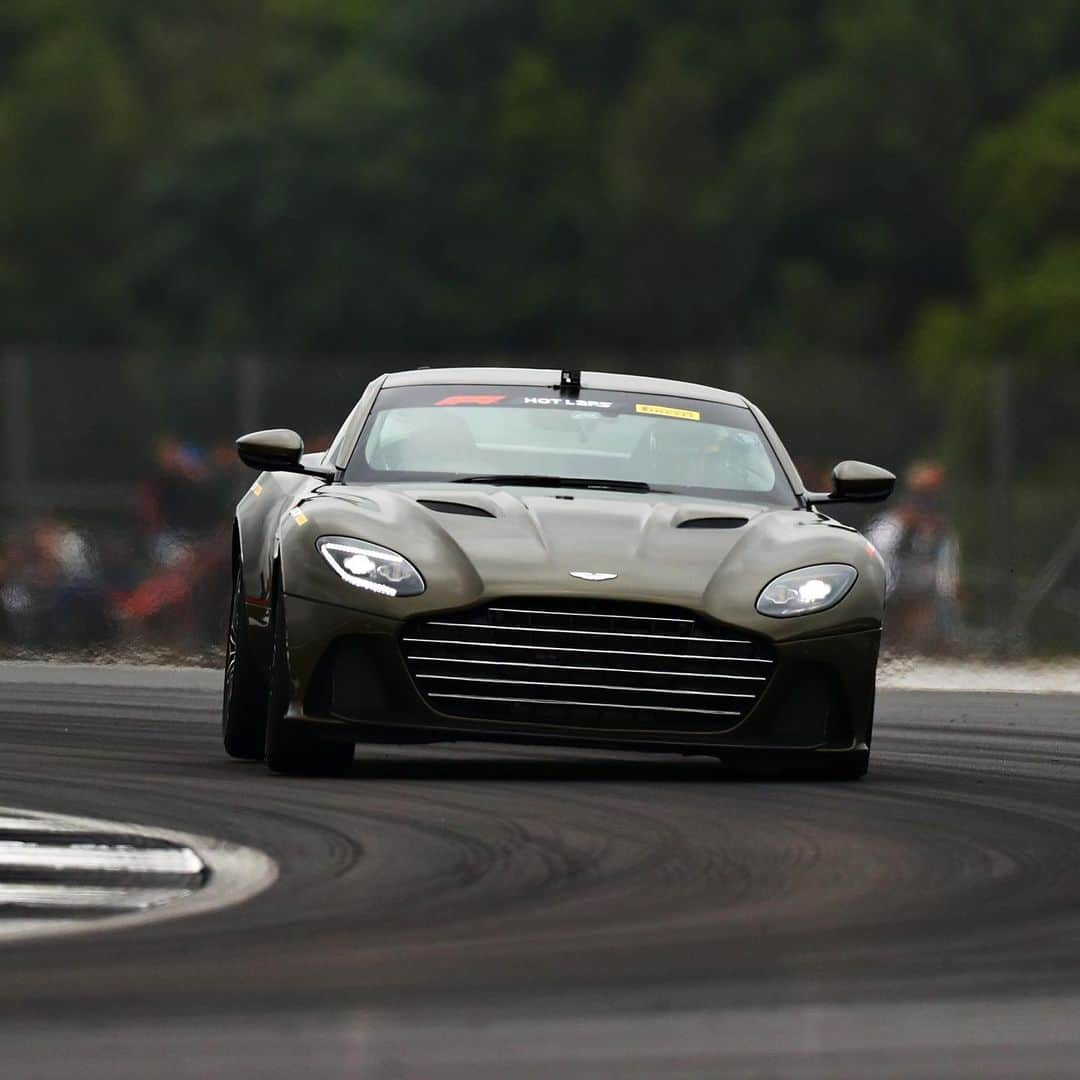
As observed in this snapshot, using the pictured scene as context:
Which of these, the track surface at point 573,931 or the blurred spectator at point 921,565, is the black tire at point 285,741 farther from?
the blurred spectator at point 921,565

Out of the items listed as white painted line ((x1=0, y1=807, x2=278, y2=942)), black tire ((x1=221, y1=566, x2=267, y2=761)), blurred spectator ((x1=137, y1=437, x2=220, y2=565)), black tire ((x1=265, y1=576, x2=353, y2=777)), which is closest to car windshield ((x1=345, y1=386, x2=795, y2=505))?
black tire ((x1=221, y1=566, x2=267, y2=761))

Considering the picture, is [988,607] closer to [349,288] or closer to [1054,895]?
[1054,895]

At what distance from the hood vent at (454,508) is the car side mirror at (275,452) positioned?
0.64 m

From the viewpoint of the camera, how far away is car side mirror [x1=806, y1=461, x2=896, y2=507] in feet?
37.9

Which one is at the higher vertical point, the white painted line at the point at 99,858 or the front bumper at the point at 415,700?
the front bumper at the point at 415,700

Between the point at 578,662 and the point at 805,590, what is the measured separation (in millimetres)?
731

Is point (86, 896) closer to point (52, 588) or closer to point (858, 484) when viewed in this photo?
point (858, 484)

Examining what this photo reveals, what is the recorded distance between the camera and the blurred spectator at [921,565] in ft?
70.4

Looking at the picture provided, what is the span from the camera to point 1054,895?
7.99m

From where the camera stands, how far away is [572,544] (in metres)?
10.3

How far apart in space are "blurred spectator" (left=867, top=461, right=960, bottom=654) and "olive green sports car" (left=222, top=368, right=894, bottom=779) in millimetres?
10172

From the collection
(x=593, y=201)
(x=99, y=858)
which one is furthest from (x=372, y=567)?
(x=593, y=201)

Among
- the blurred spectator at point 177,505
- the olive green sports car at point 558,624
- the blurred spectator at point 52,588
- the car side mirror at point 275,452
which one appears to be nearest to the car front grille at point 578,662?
the olive green sports car at point 558,624

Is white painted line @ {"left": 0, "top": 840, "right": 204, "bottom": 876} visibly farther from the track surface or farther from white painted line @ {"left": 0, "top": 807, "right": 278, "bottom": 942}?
the track surface
